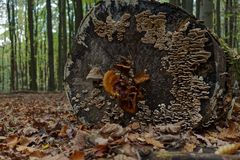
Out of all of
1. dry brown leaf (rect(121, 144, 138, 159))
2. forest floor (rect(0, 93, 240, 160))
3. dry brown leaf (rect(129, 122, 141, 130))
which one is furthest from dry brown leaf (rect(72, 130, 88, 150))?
dry brown leaf (rect(129, 122, 141, 130))

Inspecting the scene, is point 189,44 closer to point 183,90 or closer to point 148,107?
point 183,90

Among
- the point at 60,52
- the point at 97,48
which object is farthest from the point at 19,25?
the point at 97,48

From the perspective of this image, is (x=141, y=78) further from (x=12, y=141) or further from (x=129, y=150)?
(x=129, y=150)

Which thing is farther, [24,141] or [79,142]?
[24,141]

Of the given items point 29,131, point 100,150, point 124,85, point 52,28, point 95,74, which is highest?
point 52,28

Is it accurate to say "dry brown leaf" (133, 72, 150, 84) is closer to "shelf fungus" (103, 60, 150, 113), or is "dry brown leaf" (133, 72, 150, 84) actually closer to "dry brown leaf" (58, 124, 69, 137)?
"shelf fungus" (103, 60, 150, 113)

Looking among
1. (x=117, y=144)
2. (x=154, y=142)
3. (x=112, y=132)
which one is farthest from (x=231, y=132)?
(x=117, y=144)

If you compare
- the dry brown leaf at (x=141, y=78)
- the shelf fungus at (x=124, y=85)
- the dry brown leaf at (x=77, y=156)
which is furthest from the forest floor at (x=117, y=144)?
the dry brown leaf at (x=141, y=78)

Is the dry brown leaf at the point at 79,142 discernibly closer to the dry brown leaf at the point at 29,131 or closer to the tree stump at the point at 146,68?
the tree stump at the point at 146,68
